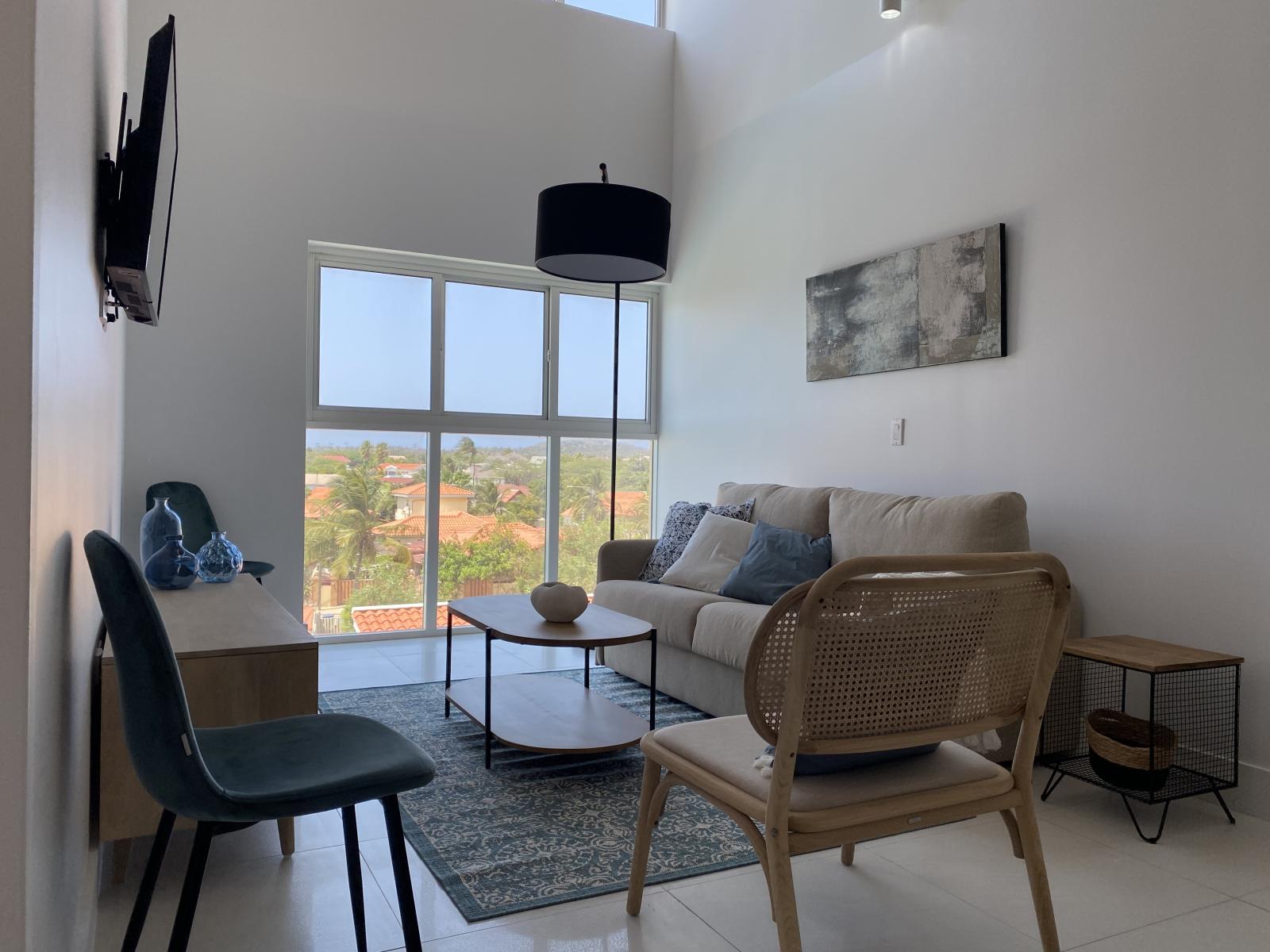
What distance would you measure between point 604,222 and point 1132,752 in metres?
2.51

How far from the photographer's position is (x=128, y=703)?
4.21ft

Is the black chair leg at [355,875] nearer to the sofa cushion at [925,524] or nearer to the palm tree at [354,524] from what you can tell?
the sofa cushion at [925,524]

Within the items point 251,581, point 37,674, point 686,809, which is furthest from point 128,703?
point 251,581

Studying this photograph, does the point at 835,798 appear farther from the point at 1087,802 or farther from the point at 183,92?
the point at 183,92

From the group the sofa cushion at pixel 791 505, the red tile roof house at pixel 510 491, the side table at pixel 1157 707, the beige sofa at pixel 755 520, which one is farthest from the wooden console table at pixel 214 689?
the red tile roof house at pixel 510 491

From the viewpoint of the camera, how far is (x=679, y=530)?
4367mm

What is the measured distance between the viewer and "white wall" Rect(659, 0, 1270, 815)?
8.60 ft

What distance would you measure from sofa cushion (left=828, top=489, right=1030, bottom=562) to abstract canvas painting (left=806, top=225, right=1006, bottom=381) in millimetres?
620

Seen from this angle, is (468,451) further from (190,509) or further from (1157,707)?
(1157,707)

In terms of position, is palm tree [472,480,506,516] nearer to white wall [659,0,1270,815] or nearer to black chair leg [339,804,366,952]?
white wall [659,0,1270,815]

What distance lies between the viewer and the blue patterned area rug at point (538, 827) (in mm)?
2062

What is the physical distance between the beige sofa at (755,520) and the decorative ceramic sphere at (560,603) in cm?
59

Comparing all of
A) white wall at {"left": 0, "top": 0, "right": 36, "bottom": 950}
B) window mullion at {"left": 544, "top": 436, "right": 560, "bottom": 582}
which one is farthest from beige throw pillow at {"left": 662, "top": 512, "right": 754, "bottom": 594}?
white wall at {"left": 0, "top": 0, "right": 36, "bottom": 950}

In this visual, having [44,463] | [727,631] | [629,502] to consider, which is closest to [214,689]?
[44,463]
